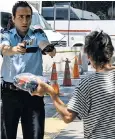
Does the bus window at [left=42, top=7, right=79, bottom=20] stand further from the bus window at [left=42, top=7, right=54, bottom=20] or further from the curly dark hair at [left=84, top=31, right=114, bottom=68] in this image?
the curly dark hair at [left=84, top=31, right=114, bottom=68]

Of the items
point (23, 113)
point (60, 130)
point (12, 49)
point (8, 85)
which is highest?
point (12, 49)

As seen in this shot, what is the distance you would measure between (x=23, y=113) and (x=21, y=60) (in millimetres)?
424

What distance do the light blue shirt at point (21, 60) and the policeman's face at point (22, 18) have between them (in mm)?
51

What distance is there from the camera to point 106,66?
2.53 m

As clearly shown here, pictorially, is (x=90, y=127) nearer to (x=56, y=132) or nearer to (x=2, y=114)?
(x=2, y=114)

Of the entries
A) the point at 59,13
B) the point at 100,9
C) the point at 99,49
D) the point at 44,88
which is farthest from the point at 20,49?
the point at 59,13

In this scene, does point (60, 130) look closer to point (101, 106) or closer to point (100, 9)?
point (101, 106)

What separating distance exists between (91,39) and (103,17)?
21.9 m

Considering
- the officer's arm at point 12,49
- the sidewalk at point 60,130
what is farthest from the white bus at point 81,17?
the officer's arm at point 12,49

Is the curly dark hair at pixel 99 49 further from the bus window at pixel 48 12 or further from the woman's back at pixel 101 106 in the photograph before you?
the bus window at pixel 48 12

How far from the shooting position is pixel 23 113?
3.72 meters

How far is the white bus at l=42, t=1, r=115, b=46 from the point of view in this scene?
24.0 meters

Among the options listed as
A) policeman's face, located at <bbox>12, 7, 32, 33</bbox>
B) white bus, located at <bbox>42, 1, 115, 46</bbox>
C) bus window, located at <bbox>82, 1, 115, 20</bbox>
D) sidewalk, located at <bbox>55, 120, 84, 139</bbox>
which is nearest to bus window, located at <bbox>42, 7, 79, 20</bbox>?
white bus, located at <bbox>42, 1, 115, 46</bbox>

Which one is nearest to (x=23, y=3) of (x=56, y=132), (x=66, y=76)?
(x=56, y=132)
